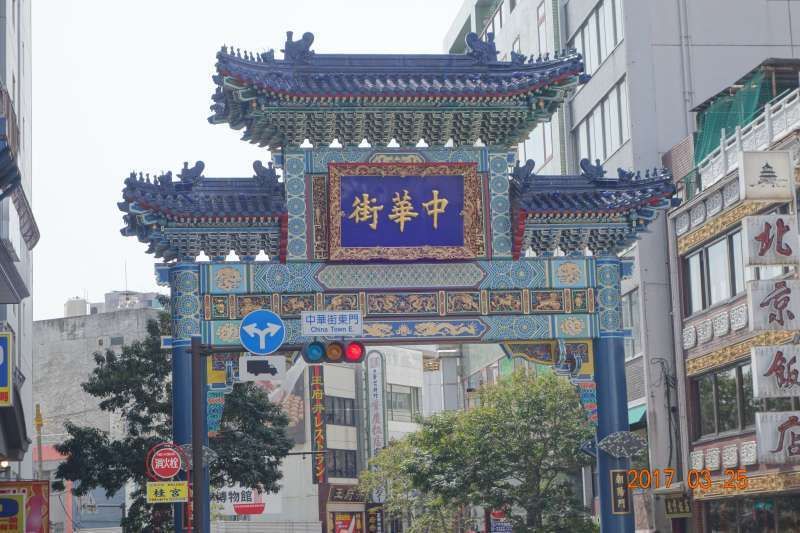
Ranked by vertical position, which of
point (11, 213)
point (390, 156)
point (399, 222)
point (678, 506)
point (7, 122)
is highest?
point (390, 156)

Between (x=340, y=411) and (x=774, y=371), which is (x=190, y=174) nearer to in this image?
(x=774, y=371)

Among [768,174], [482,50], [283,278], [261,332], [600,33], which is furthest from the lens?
[600,33]

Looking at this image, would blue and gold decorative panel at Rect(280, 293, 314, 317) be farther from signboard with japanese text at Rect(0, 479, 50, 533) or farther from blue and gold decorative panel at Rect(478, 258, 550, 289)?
signboard with japanese text at Rect(0, 479, 50, 533)

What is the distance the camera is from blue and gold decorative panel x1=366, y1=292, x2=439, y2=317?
25.4 m

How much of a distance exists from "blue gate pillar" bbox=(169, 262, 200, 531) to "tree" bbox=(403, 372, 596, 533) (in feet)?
36.8

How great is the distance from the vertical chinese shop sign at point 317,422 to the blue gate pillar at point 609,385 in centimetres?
3659

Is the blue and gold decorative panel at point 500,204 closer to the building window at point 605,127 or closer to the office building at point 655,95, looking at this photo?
the office building at point 655,95

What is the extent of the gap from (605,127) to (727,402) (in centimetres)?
1151

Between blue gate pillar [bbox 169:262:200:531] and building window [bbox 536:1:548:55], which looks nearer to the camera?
blue gate pillar [bbox 169:262:200:531]

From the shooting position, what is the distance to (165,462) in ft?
73.9

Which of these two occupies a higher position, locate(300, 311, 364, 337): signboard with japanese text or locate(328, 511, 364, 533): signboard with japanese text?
locate(300, 311, 364, 337): signboard with japanese text

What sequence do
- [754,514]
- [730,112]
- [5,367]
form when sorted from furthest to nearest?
[730,112], [754,514], [5,367]

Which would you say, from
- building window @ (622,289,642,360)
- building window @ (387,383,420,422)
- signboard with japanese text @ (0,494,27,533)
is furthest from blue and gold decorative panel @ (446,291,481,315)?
building window @ (387,383,420,422)

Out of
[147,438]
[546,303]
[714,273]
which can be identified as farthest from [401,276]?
[147,438]
